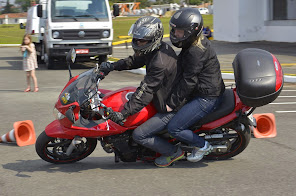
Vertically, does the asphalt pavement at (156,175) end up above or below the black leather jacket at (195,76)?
below

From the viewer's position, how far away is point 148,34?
5.23 meters

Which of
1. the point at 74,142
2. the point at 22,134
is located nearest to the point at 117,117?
the point at 74,142

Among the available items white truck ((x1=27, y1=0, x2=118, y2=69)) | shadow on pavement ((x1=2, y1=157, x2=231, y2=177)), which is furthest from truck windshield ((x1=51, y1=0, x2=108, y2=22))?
shadow on pavement ((x1=2, y1=157, x2=231, y2=177))

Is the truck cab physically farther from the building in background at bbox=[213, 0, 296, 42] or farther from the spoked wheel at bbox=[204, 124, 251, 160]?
the spoked wheel at bbox=[204, 124, 251, 160]

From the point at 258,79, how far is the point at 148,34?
1.25 m

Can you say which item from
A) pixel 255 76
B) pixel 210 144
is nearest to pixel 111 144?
pixel 210 144

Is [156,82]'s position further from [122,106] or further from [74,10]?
[74,10]

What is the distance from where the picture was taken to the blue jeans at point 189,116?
541 centimetres

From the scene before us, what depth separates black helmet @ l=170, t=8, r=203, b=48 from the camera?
5.27 metres

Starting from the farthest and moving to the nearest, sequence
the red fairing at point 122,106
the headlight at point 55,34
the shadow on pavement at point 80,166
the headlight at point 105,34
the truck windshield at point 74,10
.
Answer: the headlight at point 105,34 < the truck windshield at point 74,10 < the headlight at point 55,34 < the shadow on pavement at point 80,166 < the red fairing at point 122,106

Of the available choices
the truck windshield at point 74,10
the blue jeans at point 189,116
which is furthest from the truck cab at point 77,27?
the blue jeans at point 189,116

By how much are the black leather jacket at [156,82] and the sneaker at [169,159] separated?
0.57 meters

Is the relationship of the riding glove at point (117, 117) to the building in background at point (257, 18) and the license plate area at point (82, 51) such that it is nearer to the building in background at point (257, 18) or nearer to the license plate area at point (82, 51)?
the license plate area at point (82, 51)

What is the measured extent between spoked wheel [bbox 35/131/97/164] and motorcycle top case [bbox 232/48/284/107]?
72.6 inches
